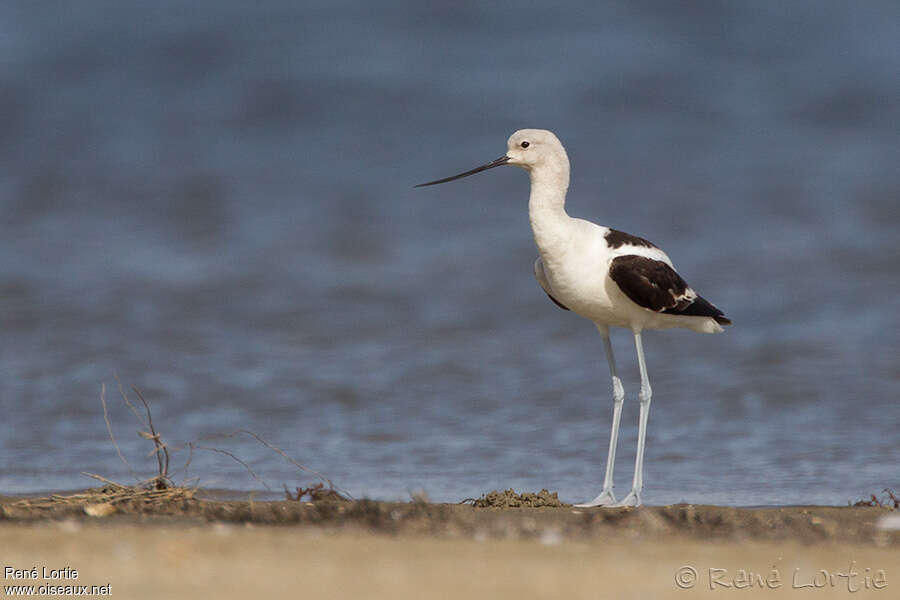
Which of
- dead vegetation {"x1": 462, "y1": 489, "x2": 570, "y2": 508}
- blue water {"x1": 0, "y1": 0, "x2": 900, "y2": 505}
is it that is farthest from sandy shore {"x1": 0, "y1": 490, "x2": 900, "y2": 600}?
blue water {"x1": 0, "y1": 0, "x2": 900, "y2": 505}

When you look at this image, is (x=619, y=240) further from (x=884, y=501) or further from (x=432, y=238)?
(x=432, y=238)

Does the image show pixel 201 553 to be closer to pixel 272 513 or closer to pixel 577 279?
pixel 272 513

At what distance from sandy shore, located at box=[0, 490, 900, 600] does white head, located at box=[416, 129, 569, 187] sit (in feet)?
5.49

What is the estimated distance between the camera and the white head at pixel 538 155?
Result: 5969 millimetres

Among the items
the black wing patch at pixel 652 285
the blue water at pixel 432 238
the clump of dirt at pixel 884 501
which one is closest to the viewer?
the clump of dirt at pixel 884 501

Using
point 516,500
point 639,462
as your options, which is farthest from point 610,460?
point 516,500

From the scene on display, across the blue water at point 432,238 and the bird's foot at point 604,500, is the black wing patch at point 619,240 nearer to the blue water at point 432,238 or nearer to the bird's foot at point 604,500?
the bird's foot at point 604,500

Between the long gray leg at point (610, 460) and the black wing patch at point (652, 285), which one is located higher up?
the black wing patch at point (652, 285)

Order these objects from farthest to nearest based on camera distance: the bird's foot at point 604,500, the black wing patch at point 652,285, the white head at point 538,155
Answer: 1. the white head at point 538,155
2. the black wing patch at point 652,285
3. the bird's foot at point 604,500

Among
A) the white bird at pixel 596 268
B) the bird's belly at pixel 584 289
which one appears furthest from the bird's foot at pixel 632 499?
the bird's belly at pixel 584 289

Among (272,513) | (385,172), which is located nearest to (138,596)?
(272,513)

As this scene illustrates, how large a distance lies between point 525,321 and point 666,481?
3.30 metres

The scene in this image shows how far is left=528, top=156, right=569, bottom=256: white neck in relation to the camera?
582cm

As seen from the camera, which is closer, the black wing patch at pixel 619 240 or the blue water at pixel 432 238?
the black wing patch at pixel 619 240
